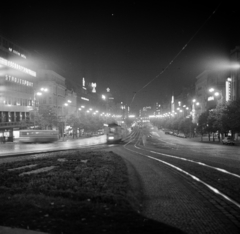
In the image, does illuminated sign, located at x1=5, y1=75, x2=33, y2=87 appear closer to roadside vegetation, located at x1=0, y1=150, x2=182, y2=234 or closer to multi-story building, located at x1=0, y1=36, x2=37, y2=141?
multi-story building, located at x1=0, y1=36, x2=37, y2=141

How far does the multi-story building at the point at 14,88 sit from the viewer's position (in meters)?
70.9

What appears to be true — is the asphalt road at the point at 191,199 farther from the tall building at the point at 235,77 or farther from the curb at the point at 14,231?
the tall building at the point at 235,77

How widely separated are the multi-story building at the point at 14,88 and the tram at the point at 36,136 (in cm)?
687

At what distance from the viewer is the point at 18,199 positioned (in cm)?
873

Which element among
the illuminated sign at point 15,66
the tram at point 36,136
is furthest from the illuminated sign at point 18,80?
the tram at point 36,136

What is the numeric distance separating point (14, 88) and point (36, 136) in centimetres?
2618

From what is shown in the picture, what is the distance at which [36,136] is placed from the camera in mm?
56688

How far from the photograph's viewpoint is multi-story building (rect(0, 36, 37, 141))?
70.9m

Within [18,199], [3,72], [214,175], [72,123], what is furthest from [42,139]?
[18,199]

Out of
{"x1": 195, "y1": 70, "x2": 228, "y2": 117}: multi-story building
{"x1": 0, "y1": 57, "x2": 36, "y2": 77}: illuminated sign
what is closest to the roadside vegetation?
{"x1": 0, "y1": 57, "x2": 36, "y2": 77}: illuminated sign

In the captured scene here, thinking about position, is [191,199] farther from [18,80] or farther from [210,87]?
[210,87]

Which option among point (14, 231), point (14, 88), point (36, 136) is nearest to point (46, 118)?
point (14, 88)

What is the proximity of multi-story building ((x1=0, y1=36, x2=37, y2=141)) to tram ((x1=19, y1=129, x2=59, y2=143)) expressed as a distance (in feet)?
22.5

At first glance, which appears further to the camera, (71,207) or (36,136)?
(36,136)
